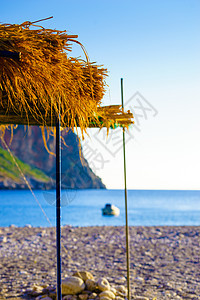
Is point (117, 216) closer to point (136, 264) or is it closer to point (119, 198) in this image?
point (119, 198)

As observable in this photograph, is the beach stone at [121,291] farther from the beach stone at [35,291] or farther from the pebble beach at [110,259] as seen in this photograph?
the beach stone at [35,291]

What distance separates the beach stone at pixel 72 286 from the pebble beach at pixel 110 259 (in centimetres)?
47

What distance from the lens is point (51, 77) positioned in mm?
2010

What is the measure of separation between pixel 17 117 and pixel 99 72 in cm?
71

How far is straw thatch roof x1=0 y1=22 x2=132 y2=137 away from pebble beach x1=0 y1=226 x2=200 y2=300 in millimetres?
2756

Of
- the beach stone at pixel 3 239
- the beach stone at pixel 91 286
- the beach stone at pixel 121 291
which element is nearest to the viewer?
the beach stone at pixel 91 286

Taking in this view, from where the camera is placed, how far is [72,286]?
3854 millimetres

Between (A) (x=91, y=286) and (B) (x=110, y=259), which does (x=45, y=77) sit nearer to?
(A) (x=91, y=286)

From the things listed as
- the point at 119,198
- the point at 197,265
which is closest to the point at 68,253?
the point at 197,265

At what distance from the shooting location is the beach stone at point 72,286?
12.6 ft

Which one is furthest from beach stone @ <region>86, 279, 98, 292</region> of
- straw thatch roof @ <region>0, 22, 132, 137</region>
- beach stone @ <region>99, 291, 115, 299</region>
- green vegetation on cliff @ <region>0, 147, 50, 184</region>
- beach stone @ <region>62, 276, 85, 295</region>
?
green vegetation on cliff @ <region>0, 147, 50, 184</region>

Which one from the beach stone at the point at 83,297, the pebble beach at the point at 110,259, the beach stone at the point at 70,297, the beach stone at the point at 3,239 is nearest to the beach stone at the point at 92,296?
the beach stone at the point at 83,297

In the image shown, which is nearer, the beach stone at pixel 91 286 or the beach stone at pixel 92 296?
the beach stone at pixel 92 296

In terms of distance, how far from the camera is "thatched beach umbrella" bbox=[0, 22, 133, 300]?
1.80m
